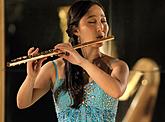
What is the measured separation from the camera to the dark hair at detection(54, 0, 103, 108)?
1548 mm

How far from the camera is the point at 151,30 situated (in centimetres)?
258

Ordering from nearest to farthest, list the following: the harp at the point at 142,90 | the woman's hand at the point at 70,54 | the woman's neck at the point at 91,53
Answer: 1. the woman's hand at the point at 70,54
2. the woman's neck at the point at 91,53
3. the harp at the point at 142,90

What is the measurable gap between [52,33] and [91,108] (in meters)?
1.19

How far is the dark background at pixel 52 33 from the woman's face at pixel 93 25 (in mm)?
1012

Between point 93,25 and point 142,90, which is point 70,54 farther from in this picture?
point 142,90

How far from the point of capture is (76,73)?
5.31 ft

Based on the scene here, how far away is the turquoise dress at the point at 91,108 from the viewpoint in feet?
5.00

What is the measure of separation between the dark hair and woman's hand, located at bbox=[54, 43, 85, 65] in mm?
66

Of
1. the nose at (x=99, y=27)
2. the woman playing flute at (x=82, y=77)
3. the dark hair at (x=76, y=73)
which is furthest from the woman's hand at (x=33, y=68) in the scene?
the nose at (x=99, y=27)

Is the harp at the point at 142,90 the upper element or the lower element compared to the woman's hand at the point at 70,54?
lower
